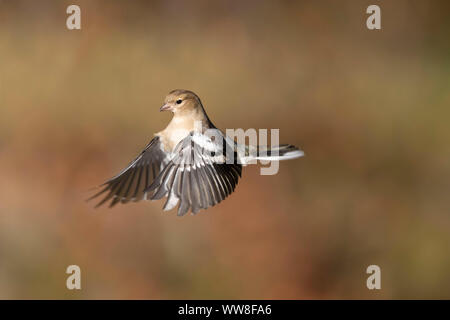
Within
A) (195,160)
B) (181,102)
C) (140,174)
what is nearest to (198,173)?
(195,160)

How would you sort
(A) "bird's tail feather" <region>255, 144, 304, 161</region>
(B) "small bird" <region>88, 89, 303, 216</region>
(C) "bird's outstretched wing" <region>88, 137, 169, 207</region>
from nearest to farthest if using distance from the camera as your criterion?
(B) "small bird" <region>88, 89, 303, 216</region>, (A) "bird's tail feather" <region>255, 144, 304, 161</region>, (C) "bird's outstretched wing" <region>88, 137, 169, 207</region>

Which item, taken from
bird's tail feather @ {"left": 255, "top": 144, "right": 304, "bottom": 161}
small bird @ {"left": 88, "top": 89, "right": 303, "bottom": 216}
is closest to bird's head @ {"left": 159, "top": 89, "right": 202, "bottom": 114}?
small bird @ {"left": 88, "top": 89, "right": 303, "bottom": 216}

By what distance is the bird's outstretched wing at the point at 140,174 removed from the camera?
1023 millimetres

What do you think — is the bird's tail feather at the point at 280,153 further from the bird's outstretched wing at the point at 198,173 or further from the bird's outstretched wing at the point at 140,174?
the bird's outstretched wing at the point at 140,174

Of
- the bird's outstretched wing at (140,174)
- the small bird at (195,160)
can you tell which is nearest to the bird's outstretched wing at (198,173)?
the small bird at (195,160)

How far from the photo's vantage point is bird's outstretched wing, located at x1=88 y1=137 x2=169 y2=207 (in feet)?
3.36

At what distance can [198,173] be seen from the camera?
2.84ft

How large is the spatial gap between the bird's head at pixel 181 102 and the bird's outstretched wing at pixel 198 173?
47 millimetres

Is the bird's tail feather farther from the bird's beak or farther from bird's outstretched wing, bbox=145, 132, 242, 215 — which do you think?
the bird's beak

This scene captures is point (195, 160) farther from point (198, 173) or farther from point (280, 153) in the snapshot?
point (280, 153)

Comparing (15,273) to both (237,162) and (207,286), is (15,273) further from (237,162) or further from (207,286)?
(237,162)

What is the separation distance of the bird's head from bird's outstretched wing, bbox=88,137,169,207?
18cm

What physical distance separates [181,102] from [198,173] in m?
0.12

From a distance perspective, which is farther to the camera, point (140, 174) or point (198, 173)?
point (140, 174)
